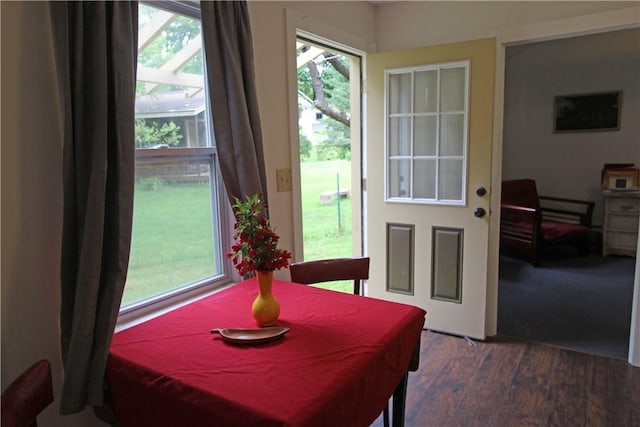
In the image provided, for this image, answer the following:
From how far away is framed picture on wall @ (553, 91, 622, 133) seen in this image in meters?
5.07

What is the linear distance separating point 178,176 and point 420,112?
178 cm

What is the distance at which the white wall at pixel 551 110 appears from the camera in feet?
16.3

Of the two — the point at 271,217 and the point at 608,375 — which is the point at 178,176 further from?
the point at 608,375

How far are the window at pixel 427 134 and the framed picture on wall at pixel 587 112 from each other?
336cm

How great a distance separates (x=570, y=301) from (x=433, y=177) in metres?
1.78

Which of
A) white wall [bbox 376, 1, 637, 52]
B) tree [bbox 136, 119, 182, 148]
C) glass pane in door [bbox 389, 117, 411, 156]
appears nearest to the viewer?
tree [bbox 136, 119, 182, 148]

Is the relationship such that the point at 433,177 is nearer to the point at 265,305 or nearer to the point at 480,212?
the point at 480,212

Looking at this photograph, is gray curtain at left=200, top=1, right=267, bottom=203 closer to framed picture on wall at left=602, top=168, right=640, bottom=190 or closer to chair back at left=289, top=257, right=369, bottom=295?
chair back at left=289, top=257, right=369, bottom=295

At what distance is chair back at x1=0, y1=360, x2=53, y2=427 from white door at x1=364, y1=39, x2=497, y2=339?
2391 mm

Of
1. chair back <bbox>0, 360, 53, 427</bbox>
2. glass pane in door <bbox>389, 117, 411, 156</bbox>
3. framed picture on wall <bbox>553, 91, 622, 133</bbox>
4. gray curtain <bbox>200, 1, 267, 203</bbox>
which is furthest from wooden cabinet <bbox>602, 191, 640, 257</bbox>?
chair back <bbox>0, 360, 53, 427</bbox>

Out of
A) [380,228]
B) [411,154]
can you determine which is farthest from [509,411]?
[411,154]

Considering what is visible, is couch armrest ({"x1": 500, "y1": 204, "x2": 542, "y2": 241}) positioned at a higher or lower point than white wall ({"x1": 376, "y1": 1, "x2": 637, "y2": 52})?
lower

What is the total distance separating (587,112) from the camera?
5234 mm

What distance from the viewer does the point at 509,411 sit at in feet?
7.07
